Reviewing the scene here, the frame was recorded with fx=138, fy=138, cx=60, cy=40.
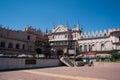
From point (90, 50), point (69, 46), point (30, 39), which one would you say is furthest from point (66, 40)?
point (30, 39)

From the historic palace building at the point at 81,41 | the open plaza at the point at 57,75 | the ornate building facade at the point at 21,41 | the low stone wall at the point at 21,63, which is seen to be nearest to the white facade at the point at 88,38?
the historic palace building at the point at 81,41

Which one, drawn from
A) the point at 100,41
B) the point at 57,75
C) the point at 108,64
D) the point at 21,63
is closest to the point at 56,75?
the point at 57,75

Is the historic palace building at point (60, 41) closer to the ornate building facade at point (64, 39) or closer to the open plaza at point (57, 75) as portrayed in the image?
the ornate building facade at point (64, 39)

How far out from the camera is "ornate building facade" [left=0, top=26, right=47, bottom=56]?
138ft

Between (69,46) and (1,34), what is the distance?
26.2 metres

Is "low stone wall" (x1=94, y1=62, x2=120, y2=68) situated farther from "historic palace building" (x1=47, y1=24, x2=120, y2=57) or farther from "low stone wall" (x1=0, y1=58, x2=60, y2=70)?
"low stone wall" (x1=0, y1=58, x2=60, y2=70)

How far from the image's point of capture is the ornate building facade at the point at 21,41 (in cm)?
4218

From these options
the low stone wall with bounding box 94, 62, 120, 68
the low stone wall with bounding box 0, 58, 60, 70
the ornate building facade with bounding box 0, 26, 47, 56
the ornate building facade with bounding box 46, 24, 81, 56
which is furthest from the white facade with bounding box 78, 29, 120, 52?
the low stone wall with bounding box 0, 58, 60, 70

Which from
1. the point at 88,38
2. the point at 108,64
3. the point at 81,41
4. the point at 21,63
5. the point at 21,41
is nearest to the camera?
the point at 21,63

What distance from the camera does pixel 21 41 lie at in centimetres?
4828

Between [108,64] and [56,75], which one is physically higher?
[56,75]

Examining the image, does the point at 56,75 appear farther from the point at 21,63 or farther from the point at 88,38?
the point at 88,38

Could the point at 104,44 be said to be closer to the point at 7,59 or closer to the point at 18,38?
the point at 18,38

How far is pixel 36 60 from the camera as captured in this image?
32.3 meters
